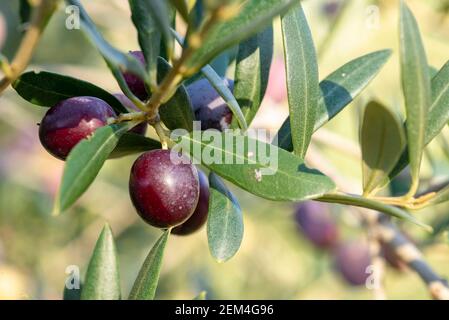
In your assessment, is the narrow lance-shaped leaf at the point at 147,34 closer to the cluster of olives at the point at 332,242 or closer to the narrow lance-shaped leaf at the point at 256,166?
the narrow lance-shaped leaf at the point at 256,166

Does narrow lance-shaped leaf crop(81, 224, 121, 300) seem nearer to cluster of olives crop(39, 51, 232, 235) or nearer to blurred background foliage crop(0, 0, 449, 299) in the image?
cluster of olives crop(39, 51, 232, 235)

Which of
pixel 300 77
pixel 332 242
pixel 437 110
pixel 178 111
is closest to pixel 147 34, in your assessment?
pixel 178 111

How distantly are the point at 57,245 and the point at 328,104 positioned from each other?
1668 mm

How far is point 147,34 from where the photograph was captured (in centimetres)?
82

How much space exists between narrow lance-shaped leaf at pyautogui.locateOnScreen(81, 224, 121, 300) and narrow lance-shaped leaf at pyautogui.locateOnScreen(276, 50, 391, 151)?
0.27 m

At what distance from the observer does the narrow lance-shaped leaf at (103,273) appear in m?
0.81

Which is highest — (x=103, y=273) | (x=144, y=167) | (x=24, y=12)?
(x=24, y=12)

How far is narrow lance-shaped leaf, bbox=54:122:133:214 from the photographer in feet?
2.16

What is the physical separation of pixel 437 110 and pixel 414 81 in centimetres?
19

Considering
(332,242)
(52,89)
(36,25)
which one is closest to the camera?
(36,25)

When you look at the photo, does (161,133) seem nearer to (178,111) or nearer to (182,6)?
(178,111)

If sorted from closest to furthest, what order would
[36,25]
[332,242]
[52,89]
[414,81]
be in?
1. [36,25]
2. [414,81]
3. [52,89]
4. [332,242]

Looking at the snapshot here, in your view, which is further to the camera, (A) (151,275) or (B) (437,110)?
(B) (437,110)

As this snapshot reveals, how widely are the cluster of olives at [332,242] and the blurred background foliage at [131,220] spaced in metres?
0.06
